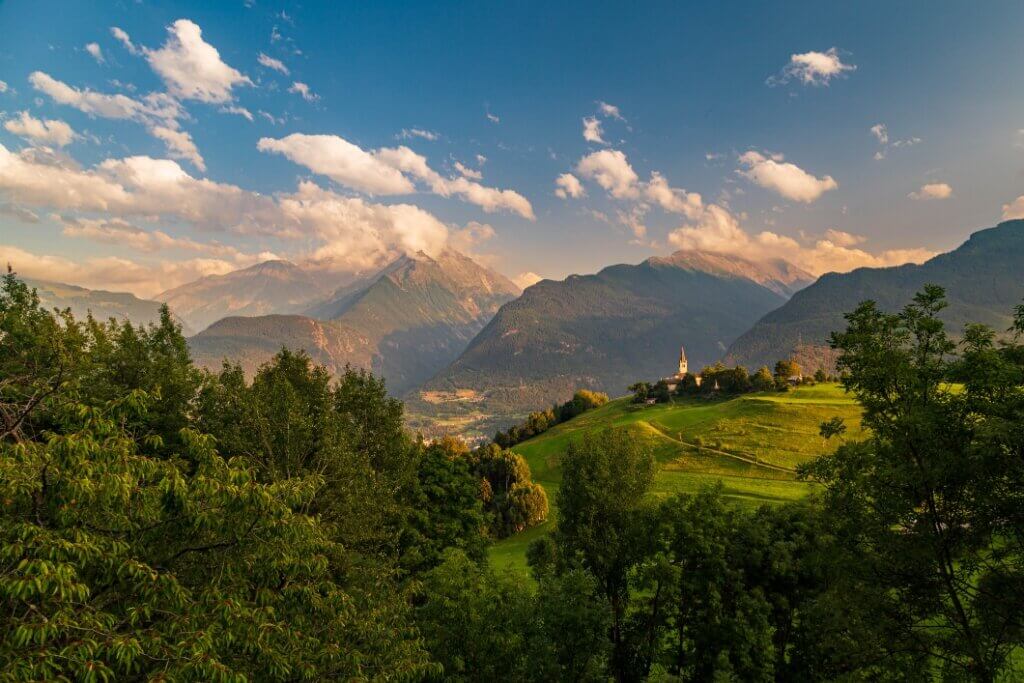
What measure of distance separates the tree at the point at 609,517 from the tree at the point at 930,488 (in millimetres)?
10821

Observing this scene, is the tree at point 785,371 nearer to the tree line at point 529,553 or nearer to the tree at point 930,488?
the tree line at point 529,553

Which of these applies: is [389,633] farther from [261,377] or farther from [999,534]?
[261,377]

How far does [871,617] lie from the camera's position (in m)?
14.8

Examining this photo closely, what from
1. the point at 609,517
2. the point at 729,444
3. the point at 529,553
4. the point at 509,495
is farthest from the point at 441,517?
the point at 729,444

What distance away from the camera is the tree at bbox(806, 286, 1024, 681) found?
12.9 metres

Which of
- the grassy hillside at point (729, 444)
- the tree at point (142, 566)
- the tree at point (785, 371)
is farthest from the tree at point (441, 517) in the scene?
the tree at point (785, 371)

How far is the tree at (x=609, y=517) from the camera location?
82.4 ft

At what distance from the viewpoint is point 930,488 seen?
13867 millimetres

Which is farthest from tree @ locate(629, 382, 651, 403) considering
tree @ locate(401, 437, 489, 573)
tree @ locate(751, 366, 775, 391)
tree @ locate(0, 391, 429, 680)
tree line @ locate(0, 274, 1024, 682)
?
tree @ locate(0, 391, 429, 680)

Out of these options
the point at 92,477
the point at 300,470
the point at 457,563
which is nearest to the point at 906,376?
the point at 457,563

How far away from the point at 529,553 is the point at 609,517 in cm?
606

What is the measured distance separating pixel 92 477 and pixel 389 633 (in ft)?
28.6

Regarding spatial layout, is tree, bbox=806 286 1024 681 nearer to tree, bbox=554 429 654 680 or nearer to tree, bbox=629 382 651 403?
tree, bbox=554 429 654 680

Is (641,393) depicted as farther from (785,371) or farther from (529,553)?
(529,553)
